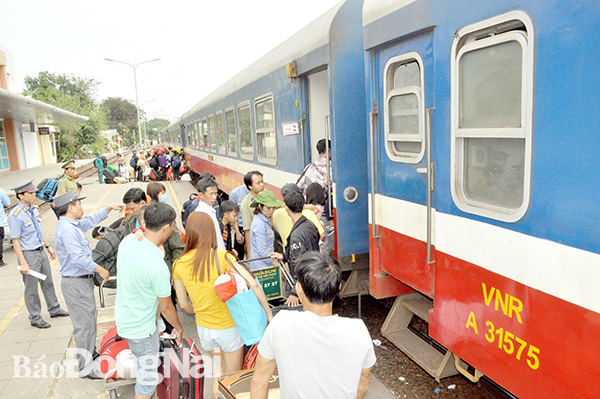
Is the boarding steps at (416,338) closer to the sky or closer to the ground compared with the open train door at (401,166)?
closer to the ground

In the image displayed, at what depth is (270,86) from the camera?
6.71 meters

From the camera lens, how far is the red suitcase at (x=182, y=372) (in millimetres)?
3352

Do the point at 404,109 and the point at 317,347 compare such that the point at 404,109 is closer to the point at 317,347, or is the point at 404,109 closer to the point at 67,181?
the point at 317,347

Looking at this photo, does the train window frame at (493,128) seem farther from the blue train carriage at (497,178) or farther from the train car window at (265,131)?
the train car window at (265,131)

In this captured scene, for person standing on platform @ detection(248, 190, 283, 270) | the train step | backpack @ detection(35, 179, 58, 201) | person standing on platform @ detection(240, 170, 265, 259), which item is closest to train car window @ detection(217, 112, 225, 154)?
backpack @ detection(35, 179, 58, 201)

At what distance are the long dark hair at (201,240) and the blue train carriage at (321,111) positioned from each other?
1.94 meters

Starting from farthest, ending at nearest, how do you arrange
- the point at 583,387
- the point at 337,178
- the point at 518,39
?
the point at 337,178 → the point at 518,39 → the point at 583,387

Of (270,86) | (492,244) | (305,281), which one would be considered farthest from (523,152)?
(270,86)

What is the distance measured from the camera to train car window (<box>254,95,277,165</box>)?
6.87 metres

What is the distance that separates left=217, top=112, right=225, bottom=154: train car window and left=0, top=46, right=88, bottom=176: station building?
11.8m

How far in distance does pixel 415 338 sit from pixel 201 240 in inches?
87.4

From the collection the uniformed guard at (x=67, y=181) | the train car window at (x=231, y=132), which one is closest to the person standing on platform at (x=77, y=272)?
the uniformed guard at (x=67, y=181)

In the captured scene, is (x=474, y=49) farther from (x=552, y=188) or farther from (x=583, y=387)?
(x=583, y=387)

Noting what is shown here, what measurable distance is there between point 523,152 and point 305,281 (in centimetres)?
140
